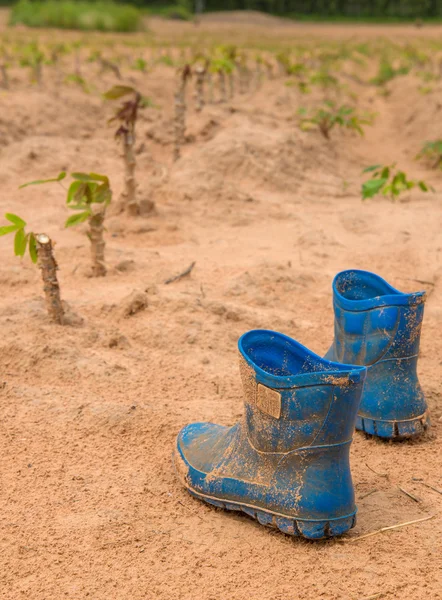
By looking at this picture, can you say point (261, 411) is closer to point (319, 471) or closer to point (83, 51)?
point (319, 471)

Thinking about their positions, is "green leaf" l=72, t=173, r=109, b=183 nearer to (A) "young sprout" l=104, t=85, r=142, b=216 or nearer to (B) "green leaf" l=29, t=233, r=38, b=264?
(B) "green leaf" l=29, t=233, r=38, b=264

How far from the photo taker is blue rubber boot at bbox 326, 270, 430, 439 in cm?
218

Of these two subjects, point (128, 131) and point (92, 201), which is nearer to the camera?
point (92, 201)

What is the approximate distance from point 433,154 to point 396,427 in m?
5.45

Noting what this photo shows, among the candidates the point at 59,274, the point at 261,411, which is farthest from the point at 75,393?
the point at 59,274

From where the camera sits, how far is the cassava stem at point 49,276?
2.64 metres

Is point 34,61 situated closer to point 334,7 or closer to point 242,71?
point 242,71

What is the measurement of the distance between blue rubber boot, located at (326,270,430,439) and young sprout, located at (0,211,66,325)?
3.82 feet

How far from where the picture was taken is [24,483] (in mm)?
1929

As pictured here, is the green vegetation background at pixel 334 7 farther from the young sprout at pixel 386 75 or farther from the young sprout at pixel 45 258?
the young sprout at pixel 45 258

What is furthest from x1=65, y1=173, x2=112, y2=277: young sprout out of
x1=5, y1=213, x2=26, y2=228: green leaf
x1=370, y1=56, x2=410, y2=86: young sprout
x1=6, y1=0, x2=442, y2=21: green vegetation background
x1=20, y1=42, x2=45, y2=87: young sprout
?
x1=6, y1=0, x2=442, y2=21: green vegetation background

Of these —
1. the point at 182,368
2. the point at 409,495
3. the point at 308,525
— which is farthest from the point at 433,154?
the point at 308,525

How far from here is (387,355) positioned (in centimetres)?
223

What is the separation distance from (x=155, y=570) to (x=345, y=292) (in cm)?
124
